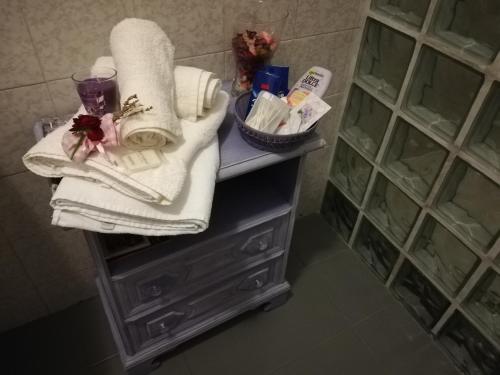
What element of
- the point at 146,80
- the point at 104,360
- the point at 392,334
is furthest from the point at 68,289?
the point at 392,334

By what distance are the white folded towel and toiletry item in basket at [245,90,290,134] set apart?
0.32 ft

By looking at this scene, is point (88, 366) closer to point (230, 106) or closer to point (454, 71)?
point (230, 106)

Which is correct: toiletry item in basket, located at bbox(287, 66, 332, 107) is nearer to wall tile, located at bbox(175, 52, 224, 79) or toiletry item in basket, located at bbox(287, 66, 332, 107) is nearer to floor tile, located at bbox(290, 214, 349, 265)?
wall tile, located at bbox(175, 52, 224, 79)

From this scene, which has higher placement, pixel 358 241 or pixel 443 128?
pixel 443 128

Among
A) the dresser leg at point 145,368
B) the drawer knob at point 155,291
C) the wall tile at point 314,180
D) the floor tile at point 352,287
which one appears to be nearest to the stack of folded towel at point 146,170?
the drawer knob at point 155,291

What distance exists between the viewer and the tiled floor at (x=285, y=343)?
4.05 ft

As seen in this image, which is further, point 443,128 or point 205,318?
point 205,318

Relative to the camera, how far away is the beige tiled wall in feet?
2.64

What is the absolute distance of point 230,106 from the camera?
936 millimetres

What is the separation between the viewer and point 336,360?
1.27m

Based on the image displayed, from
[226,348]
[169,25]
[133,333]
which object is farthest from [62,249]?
[169,25]

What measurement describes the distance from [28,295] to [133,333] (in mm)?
453

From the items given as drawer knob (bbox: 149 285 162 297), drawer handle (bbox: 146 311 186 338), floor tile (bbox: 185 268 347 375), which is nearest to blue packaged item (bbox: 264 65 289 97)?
drawer knob (bbox: 149 285 162 297)

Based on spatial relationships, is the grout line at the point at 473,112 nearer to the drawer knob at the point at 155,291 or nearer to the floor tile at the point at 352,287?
the floor tile at the point at 352,287
